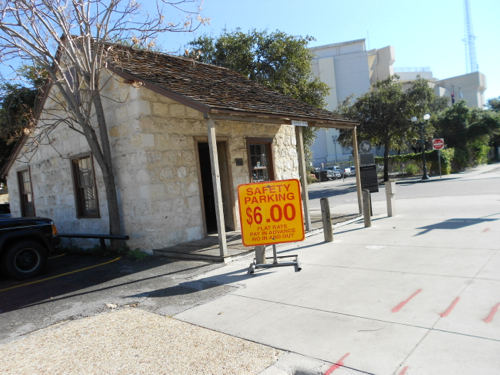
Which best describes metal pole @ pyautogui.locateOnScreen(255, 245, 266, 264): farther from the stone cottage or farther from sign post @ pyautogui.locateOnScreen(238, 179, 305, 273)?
the stone cottage

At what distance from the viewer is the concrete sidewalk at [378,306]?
3.33 meters

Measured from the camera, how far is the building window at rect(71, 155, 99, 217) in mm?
10258

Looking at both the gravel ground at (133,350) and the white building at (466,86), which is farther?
the white building at (466,86)

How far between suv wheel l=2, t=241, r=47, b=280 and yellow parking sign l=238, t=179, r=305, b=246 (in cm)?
456

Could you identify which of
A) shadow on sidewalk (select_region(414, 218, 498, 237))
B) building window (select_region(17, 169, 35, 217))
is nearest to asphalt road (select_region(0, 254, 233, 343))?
shadow on sidewalk (select_region(414, 218, 498, 237))

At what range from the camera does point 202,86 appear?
28.1 ft

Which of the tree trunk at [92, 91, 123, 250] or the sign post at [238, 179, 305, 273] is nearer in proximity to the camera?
the sign post at [238, 179, 305, 273]

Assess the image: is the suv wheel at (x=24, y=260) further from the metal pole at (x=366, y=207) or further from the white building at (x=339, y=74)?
the white building at (x=339, y=74)

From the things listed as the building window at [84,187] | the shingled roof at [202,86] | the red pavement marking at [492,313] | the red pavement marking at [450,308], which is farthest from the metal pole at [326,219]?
the building window at [84,187]

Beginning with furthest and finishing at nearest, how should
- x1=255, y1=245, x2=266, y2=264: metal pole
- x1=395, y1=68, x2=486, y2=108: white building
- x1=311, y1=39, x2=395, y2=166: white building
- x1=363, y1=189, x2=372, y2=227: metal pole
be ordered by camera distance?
x1=395, y1=68, x2=486, y2=108: white building, x1=311, y1=39, x2=395, y2=166: white building, x1=363, y1=189, x2=372, y2=227: metal pole, x1=255, y1=245, x2=266, y2=264: metal pole

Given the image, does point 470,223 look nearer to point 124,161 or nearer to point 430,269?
point 430,269

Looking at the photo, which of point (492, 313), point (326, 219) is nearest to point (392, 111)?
point (326, 219)

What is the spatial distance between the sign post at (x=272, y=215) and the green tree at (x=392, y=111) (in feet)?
74.0

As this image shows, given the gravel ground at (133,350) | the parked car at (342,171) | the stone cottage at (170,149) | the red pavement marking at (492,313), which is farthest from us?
the parked car at (342,171)
